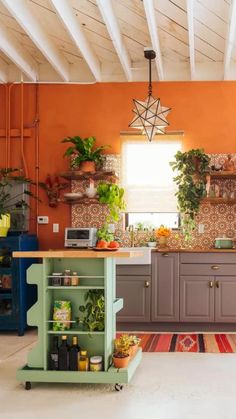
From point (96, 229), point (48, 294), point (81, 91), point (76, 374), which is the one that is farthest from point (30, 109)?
point (76, 374)

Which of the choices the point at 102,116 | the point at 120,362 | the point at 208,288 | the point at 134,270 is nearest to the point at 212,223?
the point at 208,288

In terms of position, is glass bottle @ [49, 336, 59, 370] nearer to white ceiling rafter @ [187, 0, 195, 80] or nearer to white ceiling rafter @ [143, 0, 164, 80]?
white ceiling rafter @ [143, 0, 164, 80]

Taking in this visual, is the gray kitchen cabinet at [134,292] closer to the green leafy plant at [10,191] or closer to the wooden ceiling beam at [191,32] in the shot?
the green leafy plant at [10,191]

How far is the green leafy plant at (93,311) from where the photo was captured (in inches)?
156

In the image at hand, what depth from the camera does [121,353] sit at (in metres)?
4.05

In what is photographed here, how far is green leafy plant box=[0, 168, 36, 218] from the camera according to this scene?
6.50 metres

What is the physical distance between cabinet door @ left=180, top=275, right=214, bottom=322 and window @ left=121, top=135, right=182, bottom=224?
97 cm

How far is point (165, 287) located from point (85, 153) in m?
1.85

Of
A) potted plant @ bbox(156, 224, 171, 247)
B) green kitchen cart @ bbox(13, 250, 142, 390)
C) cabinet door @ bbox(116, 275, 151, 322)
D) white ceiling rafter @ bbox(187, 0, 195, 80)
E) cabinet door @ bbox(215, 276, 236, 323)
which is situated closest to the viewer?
green kitchen cart @ bbox(13, 250, 142, 390)

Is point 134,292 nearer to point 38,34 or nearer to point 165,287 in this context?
point 165,287

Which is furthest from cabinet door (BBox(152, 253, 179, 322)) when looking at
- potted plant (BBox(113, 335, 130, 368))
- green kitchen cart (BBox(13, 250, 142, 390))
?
green kitchen cart (BBox(13, 250, 142, 390))

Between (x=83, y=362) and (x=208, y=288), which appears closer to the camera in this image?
(x=83, y=362)

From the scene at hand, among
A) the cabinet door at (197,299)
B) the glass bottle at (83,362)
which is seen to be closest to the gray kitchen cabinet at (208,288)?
the cabinet door at (197,299)

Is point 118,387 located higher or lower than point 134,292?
lower
